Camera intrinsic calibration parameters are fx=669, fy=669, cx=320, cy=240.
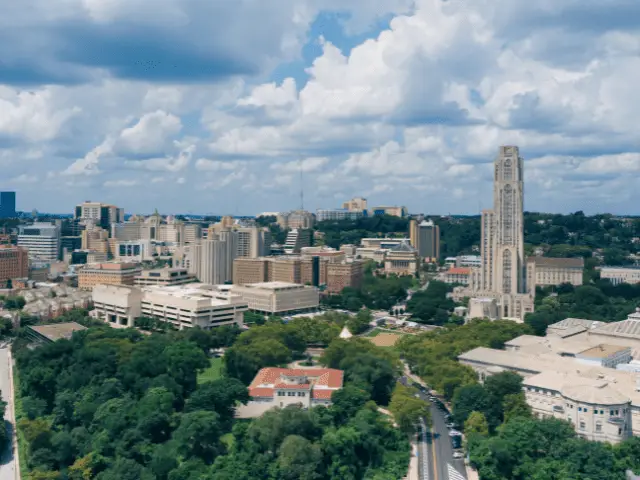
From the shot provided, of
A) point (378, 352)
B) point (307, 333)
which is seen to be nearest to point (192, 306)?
point (307, 333)

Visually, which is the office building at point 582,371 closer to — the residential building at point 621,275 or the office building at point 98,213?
the residential building at point 621,275

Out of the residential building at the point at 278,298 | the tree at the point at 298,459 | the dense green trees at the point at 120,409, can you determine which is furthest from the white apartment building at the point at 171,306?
the tree at the point at 298,459

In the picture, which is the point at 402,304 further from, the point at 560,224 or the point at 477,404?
the point at 560,224

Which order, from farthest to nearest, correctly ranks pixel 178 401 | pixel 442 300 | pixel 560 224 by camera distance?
pixel 560 224 → pixel 442 300 → pixel 178 401

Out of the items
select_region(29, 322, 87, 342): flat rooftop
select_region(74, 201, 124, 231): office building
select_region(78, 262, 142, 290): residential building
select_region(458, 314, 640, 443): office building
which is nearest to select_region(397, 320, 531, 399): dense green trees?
select_region(458, 314, 640, 443): office building

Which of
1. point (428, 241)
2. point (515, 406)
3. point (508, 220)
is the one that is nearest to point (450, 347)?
point (515, 406)

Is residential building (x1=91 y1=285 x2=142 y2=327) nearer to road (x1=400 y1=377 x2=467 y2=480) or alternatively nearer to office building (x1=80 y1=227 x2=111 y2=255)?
road (x1=400 y1=377 x2=467 y2=480)
